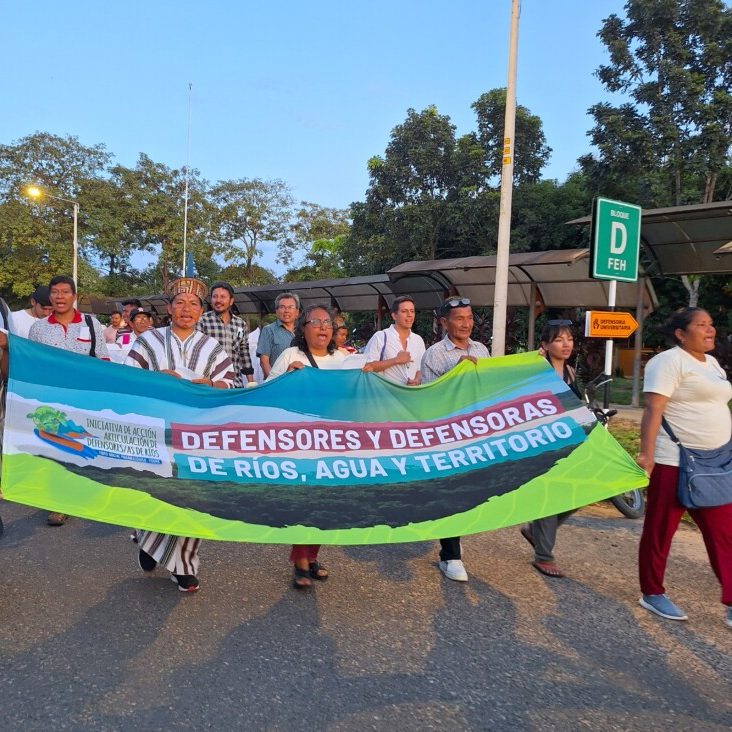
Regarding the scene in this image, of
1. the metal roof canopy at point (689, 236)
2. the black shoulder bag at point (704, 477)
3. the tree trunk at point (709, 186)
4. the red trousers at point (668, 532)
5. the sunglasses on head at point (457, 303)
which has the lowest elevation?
the red trousers at point (668, 532)

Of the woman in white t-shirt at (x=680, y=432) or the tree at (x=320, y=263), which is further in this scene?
the tree at (x=320, y=263)

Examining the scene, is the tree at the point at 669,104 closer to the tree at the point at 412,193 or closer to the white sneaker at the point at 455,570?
the tree at the point at 412,193

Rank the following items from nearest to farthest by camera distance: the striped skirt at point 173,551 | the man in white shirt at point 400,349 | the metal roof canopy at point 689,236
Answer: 1. the striped skirt at point 173,551
2. the man in white shirt at point 400,349
3. the metal roof canopy at point 689,236

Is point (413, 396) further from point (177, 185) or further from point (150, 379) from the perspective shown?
point (177, 185)

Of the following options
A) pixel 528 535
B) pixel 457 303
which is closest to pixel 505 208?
pixel 457 303

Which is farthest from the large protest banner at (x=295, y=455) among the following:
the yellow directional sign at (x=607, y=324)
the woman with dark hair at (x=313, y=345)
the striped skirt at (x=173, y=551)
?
the yellow directional sign at (x=607, y=324)

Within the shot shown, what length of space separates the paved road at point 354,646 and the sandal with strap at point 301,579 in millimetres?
77

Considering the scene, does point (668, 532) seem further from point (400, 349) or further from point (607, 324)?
point (607, 324)

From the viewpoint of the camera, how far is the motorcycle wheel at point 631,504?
6.12m

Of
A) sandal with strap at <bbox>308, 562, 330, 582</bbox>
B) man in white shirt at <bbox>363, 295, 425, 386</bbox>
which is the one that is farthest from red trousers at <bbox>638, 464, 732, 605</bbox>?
man in white shirt at <bbox>363, 295, 425, 386</bbox>

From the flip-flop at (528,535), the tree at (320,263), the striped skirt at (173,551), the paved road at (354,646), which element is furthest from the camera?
the tree at (320,263)

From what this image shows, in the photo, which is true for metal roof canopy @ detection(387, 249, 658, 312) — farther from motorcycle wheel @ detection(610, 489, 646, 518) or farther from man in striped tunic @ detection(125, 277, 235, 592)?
man in striped tunic @ detection(125, 277, 235, 592)

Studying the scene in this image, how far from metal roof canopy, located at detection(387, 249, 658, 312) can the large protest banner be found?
860cm

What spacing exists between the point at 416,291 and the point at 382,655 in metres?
13.9
